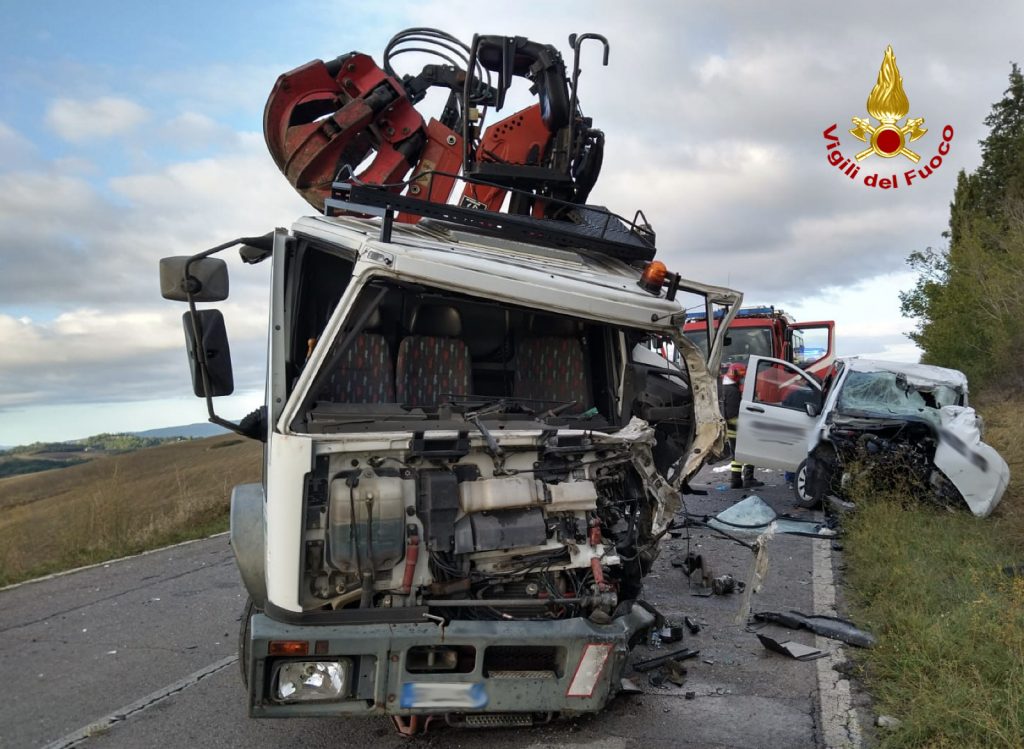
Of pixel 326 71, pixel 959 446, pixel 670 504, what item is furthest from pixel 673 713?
pixel 959 446

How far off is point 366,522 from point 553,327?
197cm

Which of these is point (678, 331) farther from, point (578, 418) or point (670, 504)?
point (670, 504)

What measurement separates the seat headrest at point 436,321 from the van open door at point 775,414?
6.62m

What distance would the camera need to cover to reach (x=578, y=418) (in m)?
4.33

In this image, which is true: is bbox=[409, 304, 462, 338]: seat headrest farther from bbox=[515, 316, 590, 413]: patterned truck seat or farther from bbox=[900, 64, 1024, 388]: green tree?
bbox=[900, 64, 1024, 388]: green tree

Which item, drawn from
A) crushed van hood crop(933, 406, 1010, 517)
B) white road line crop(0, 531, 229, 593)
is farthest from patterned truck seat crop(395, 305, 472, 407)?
crushed van hood crop(933, 406, 1010, 517)

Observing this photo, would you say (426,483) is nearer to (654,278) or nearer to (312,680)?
(312,680)

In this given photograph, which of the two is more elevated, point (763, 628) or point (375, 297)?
point (375, 297)

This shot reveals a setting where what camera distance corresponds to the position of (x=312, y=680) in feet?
10.9

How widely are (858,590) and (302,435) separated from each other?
4.67m

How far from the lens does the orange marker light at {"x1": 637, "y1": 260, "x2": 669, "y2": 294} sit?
412 cm

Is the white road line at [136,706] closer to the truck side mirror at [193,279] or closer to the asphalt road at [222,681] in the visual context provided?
the asphalt road at [222,681]

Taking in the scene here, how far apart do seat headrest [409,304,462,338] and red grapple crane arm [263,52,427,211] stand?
2201 mm

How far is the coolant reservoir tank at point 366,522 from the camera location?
3297mm
